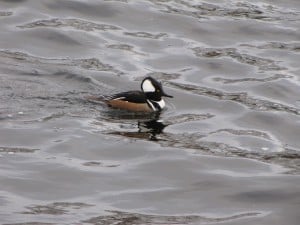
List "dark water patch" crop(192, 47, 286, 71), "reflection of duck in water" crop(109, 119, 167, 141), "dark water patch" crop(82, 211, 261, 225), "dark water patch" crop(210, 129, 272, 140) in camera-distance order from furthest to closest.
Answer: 1. "dark water patch" crop(192, 47, 286, 71)
2. "dark water patch" crop(210, 129, 272, 140)
3. "reflection of duck in water" crop(109, 119, 167, 141)
4. "dark water patch" crop(82, 211, 261, 225)

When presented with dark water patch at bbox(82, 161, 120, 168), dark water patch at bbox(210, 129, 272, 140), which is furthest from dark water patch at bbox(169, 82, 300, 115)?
dark water patch at bbox(82, 161, 120, 168)

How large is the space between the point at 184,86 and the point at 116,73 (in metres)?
1.26

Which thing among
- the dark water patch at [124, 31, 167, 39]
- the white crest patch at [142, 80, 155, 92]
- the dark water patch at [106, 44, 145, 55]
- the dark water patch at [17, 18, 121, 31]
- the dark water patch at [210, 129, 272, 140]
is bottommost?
the dark water patch at [210, 129, 272, 140]

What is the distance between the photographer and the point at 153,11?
A: 20.9m

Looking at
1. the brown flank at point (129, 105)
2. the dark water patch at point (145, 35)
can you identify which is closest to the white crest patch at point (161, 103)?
the brown flank at point (129, 105)

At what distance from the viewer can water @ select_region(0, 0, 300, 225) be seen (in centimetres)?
1087

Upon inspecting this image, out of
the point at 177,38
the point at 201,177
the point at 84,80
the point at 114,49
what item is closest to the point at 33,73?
the point at 84,80

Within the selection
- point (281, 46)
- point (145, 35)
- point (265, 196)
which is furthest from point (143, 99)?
point (281, 46)

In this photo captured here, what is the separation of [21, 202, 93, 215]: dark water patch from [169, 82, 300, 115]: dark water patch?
5.47 metres

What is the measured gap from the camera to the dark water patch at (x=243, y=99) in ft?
50.7

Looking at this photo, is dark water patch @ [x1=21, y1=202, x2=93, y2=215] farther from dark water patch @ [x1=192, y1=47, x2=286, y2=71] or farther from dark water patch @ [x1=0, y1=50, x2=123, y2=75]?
dark water patch @ [x1=192, y1=47, x2=286, y2=71]

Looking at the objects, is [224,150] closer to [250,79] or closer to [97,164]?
A: [97,164]

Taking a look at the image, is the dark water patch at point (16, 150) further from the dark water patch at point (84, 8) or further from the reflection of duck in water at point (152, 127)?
the dark water patch at point (84, 8)

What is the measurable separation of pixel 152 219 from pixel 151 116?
4.93 meters
